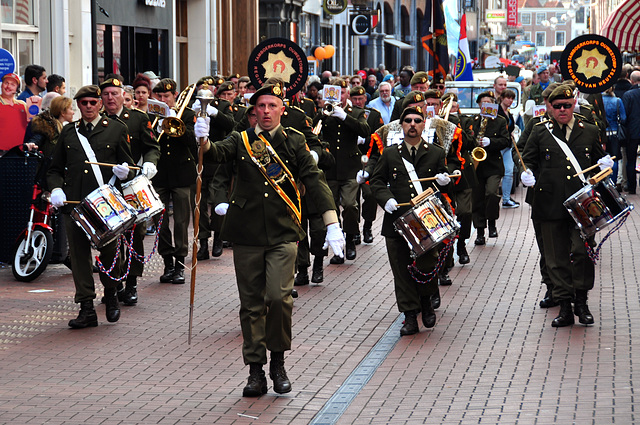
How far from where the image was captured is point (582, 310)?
9625 mm

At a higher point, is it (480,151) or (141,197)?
(480,151)

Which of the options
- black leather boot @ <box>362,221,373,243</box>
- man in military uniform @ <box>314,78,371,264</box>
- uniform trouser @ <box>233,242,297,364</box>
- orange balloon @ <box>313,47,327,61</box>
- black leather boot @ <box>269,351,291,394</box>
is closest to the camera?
uniform trouser @ <box>233,242,297,364</box>

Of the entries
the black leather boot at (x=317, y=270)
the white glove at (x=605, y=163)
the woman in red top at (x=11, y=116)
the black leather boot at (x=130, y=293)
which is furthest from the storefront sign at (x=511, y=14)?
the white glove at (x=605, y=163)

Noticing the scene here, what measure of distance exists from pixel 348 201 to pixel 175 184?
234 centimetres

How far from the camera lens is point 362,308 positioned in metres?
10.7

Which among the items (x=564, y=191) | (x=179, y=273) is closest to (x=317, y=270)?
(x=179, y=273)

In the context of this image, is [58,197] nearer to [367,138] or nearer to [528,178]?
[528,178]

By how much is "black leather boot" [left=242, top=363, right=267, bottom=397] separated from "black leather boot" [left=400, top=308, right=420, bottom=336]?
223 cm

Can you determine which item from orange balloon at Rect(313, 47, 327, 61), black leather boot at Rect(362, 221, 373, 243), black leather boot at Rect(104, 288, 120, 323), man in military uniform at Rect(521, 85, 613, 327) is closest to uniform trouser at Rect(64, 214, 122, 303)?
black leather boot at Rect(104, 288, 120, 323)

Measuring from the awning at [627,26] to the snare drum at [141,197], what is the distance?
19829 millimetres

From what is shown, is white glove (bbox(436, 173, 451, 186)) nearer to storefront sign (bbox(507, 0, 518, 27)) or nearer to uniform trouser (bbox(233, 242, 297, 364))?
uniform trouser (bbox(233, 242, 297, 364))

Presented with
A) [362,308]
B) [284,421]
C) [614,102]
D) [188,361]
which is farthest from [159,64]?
[284,421]

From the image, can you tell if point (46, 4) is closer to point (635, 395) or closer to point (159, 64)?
point (159, 64)

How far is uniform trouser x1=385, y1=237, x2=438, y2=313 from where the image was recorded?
31.0 ft
